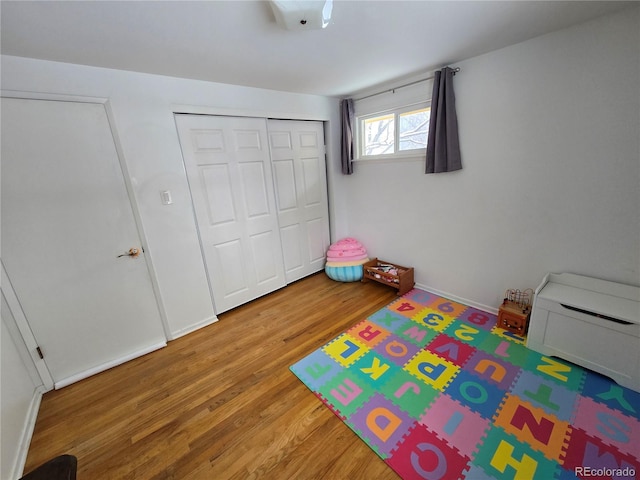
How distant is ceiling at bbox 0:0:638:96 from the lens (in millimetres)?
1252

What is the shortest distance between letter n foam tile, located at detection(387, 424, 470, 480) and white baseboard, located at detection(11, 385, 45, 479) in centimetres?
196

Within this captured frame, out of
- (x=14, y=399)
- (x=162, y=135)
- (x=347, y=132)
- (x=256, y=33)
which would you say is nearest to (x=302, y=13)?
(x=256, y=33)

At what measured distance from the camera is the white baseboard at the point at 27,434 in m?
1.38

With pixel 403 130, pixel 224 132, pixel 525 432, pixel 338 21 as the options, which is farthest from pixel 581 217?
pixel 224 132

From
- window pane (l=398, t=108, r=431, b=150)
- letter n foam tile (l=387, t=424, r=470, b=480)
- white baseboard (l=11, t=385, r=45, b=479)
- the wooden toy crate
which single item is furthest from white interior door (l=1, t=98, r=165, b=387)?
window pane (l=398, t=108, r=431, b=150)

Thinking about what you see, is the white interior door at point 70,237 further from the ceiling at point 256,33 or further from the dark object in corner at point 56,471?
the dark object in corner at point 56,471

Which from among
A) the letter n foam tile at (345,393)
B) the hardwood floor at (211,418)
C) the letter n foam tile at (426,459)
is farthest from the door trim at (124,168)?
the letter n foam tile at (426,459)

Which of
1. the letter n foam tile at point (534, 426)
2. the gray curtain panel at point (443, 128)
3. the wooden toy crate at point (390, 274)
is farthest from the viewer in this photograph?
the wooden toy crate at point (390, 274)

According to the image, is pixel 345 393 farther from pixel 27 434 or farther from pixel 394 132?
pixel 394 132

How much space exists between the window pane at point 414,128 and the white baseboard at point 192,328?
271 centimetres

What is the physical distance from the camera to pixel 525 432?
1.37 m

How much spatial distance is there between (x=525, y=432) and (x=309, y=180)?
286 cm

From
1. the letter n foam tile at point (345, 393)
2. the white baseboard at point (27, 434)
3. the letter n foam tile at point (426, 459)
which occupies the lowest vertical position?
the letter n foam tile at point (426, 459)

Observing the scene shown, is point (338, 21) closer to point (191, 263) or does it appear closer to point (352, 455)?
point (191, 263)
